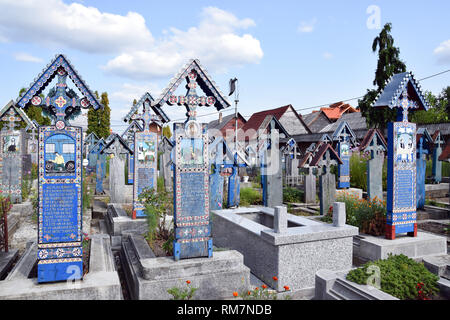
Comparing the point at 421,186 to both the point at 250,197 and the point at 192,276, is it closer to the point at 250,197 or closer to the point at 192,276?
the point at 250,197

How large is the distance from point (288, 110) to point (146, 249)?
1133 inches

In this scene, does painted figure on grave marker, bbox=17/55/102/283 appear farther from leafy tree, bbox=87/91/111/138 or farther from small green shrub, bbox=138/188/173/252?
leafy tree, bbox=87/91/111/138

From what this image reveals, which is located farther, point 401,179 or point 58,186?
point 401,179

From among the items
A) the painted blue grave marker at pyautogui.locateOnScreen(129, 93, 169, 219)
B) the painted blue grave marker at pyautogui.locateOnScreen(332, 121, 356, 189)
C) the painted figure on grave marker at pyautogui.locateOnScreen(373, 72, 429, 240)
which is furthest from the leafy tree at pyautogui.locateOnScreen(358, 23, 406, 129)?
the painted blue grave marker at pyautogui.locateOnScreen(129, 93, 169, 219)

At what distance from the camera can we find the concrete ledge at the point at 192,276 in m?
4.83

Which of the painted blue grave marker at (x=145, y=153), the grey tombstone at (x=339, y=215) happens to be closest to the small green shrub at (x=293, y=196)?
the painted blue grave marker at (x=145, y=153)

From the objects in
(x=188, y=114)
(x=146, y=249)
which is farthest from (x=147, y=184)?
(x=188, y=114)

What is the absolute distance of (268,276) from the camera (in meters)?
5.70

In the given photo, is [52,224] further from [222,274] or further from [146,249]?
[222,274]

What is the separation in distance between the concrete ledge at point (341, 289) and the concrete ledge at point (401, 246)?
183cm

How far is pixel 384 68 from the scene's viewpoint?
25.3 metres

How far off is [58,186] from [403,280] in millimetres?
4864

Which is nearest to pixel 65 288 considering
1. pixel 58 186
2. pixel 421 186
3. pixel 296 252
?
pixel 58 186

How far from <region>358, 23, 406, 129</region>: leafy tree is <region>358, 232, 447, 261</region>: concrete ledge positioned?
19855 millimetres
